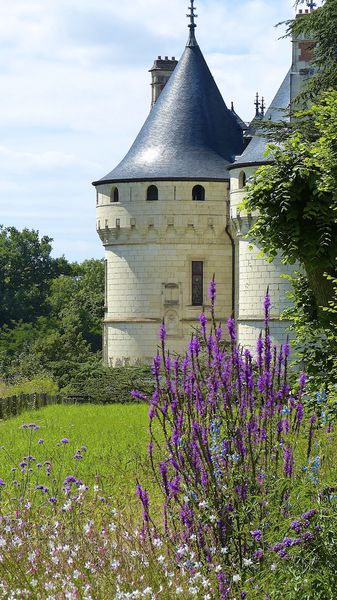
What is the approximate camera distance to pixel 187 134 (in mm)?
42438

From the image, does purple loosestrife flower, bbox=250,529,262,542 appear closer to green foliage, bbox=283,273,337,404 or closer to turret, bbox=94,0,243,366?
green foliage, bbox=283,273,337,404

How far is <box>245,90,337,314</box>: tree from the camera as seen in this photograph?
15703 mm

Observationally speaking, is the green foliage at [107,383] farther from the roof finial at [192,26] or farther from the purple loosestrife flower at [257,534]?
the purple loosestrife flower at [257,534]

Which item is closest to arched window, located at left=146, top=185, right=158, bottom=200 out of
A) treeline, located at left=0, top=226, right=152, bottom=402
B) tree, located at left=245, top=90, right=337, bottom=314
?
treeline, located at left=0, top=226, right=152, bottom=402

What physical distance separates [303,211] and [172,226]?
25.8 metres

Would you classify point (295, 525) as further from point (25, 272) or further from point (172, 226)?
point (25, 272)

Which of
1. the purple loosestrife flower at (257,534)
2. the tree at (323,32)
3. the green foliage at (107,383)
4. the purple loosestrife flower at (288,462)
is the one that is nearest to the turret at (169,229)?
the green foliage at (107,383)

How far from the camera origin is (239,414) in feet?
25.4

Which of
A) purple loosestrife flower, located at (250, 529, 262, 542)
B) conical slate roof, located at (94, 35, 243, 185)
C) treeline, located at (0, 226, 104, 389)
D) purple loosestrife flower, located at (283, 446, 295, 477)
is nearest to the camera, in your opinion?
purple loosestrife flower, located at (250, 529, 262, 542)

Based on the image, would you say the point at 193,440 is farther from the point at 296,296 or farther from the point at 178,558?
the point at 296,296

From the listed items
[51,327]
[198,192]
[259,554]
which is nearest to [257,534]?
[259,554]

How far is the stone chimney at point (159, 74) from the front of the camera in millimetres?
48938

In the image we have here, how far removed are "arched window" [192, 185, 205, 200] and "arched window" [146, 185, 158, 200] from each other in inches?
48.3

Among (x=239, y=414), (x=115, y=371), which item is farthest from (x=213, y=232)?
(x=239, y=414)
